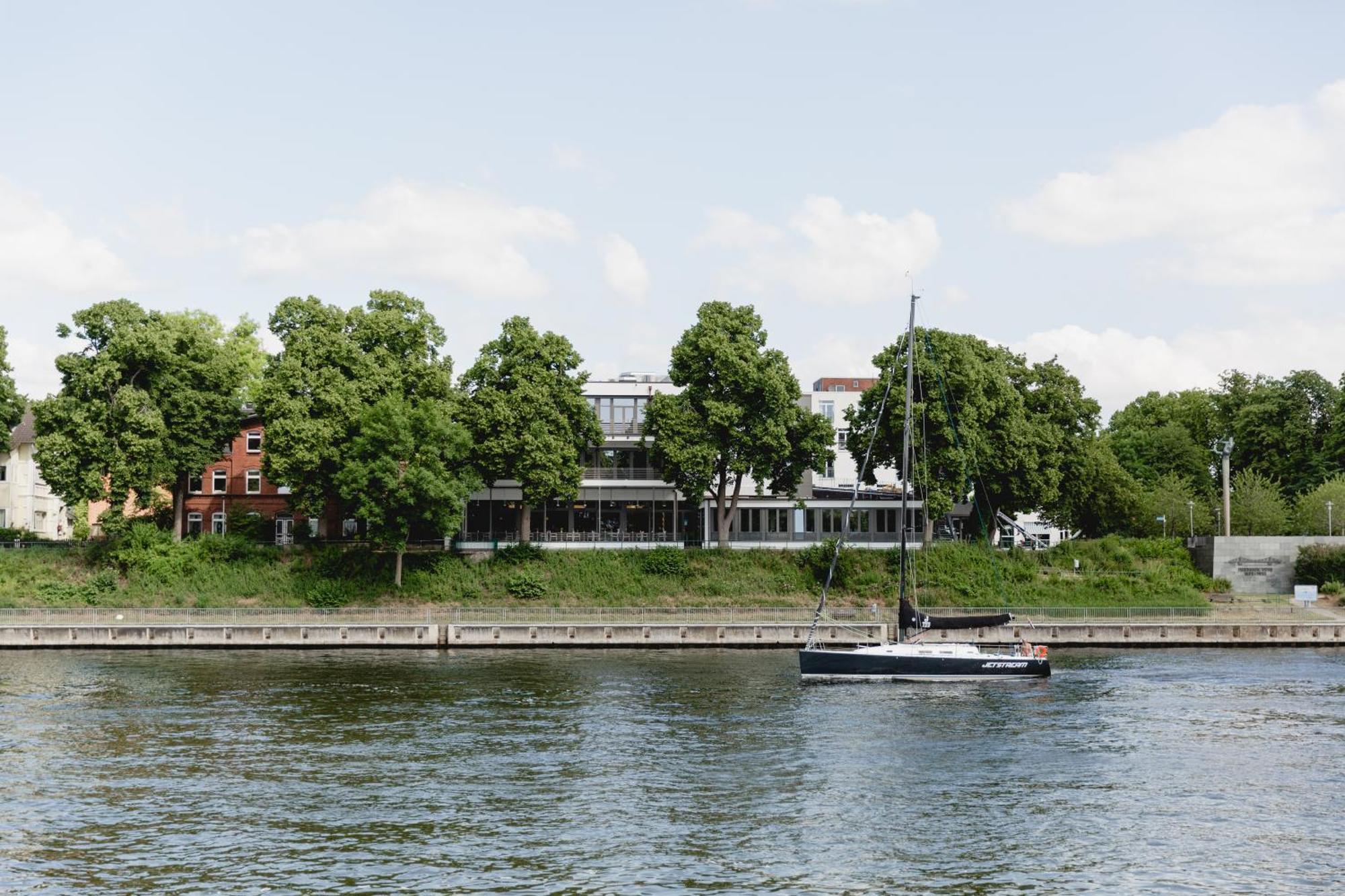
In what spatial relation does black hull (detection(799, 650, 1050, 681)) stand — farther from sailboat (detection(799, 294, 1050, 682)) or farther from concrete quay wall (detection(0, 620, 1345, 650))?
concrete quay wall (detection(0, 620, 1345, 650))

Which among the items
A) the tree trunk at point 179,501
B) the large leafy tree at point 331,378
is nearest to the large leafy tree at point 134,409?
the tree trunk at point 179,501

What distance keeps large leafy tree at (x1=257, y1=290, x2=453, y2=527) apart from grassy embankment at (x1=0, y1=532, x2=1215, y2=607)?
6056mm

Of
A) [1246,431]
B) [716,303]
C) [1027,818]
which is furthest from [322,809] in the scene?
[1246,431]

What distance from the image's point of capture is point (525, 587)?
8512 cm

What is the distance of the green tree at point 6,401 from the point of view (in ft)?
307

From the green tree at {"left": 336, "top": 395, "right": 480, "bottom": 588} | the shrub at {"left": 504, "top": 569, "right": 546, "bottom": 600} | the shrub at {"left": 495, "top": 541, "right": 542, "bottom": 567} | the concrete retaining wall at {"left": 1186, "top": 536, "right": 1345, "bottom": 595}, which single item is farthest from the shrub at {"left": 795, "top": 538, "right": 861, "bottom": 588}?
the concrete retaining wall at {"left": 1186, "top": 536, "right": 1345, "bottom": 595}

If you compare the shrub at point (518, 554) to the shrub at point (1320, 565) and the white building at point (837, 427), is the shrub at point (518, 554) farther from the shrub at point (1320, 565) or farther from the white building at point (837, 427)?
the shrub at point (1320, 565)

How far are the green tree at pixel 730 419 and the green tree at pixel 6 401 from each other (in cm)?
4625

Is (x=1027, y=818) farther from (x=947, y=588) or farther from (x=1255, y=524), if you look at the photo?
(x=1255, y=524)

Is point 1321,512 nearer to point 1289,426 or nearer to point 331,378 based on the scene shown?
point 1289,426

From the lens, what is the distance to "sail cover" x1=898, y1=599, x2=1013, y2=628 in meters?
64.8

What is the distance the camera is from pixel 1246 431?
127250mm

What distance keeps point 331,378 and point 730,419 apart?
88.7ft

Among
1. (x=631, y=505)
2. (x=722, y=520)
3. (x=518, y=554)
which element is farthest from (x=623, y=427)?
(x=518, y=554)
